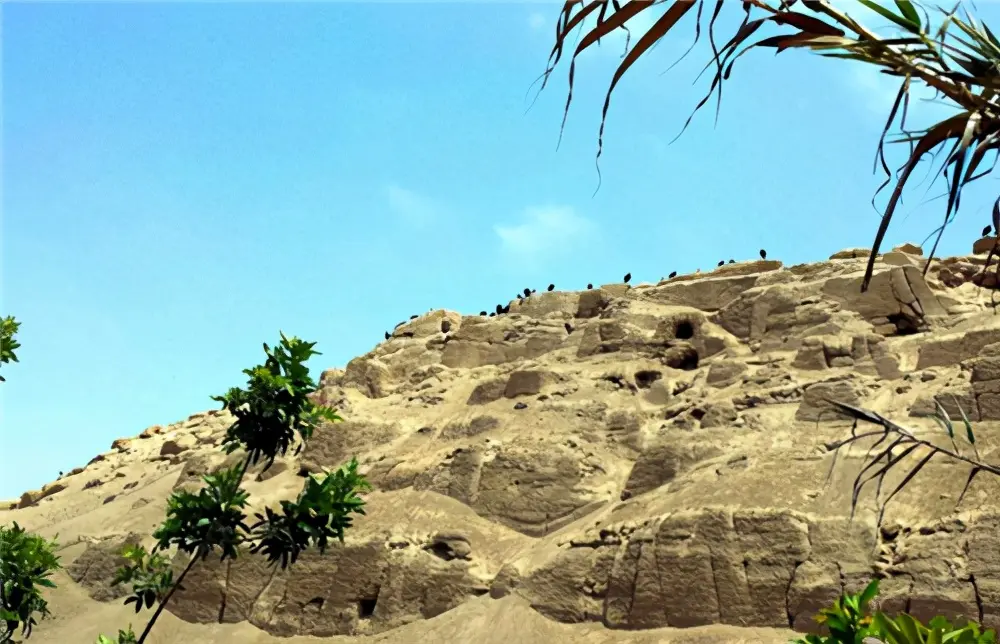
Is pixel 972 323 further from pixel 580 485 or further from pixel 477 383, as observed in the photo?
pixel 477 383

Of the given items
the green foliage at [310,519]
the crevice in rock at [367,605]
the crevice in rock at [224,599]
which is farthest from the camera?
the crevice in rock at [224,599]

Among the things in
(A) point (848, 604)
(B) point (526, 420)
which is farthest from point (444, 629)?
(A) point (848, 604)

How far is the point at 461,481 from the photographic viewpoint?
25.9 metres

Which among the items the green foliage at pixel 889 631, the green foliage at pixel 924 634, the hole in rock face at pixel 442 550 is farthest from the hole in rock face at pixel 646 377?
the green foliage at pixel 924 634

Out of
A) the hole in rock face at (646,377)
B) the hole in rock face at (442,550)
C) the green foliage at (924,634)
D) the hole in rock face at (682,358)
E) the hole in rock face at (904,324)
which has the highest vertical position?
the hole in rock face at (904,324)

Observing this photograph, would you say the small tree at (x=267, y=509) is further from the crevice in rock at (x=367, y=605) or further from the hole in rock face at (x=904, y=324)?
the hole in rock face at (x=904, y=324)

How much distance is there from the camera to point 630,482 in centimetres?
2416

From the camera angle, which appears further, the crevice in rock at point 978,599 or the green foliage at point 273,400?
the crevice in rock at point 978,599

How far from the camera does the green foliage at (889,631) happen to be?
9867 mm

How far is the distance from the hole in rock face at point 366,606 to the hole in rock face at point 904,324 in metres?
15.3

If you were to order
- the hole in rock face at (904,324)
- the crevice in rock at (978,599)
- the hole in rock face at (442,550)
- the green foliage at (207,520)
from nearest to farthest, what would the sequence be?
the green foliage at (207,520)
the crevice in rock at (978,599)
the hole in rock face at (442,550)
the hole in rock face at (904,324)

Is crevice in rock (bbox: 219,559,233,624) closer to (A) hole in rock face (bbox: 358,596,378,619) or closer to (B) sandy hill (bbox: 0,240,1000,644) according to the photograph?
(B) sandy hill (bbox: 0,240,1000,644)

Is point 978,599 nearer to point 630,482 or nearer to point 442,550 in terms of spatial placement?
point 630,482

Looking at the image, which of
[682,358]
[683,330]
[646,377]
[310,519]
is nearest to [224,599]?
[310,519]
